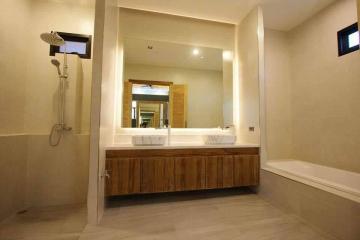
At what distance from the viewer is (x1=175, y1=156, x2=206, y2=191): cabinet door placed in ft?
7.46

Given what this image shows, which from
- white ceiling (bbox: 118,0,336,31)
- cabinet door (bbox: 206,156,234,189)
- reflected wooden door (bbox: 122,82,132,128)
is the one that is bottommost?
cabinet door (bbox: 206,156,234,189)

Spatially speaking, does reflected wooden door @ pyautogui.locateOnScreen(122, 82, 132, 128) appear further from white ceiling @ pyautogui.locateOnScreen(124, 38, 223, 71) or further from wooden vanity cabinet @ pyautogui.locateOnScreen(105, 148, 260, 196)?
wooden vanity cabinet @ pyautogui.locateOnScreen(105, 148, 260, 196)

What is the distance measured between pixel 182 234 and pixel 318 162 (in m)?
2.35

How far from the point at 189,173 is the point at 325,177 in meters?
1.89

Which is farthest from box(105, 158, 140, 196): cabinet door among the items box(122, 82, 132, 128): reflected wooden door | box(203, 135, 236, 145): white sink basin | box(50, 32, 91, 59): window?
box(50, 32, 91, 59): window

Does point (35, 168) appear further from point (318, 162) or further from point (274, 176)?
point (318, 162)

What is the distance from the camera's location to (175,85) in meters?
2.85

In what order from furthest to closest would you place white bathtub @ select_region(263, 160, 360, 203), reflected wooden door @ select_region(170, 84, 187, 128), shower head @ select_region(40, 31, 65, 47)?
reflected wooden door @ select_region(170, 84, 187, 128)
shower head @ select_region(40, 31, 65, 47)
white bathtub @ select_region(263, 160, 360, 203)

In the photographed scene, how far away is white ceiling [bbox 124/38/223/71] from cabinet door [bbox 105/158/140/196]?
1492mm

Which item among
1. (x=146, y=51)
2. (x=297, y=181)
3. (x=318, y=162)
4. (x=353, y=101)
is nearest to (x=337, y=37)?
(x=353, y=101)

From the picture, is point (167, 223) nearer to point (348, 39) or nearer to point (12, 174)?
point (12, 174)

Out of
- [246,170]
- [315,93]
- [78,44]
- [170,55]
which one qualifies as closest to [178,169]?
[246,170]

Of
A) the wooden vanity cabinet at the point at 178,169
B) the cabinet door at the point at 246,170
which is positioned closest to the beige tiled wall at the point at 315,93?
the cabinet door at the point at 246,170

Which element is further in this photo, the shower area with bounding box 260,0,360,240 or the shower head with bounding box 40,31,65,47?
the shower head with bounding box 40,31,65,47
